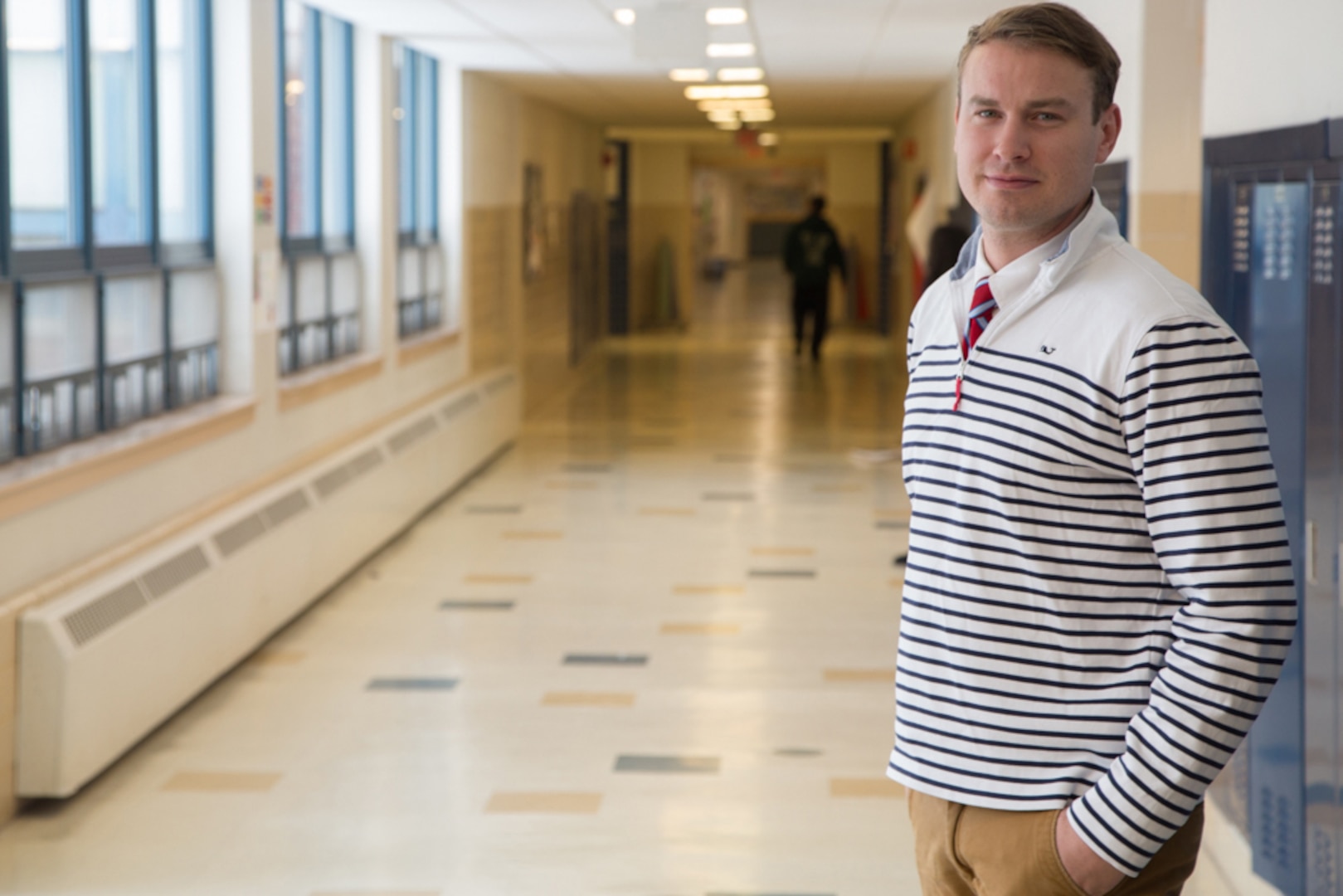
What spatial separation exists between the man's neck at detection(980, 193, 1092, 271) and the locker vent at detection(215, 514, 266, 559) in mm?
4175

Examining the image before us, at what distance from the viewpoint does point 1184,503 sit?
1.38 m

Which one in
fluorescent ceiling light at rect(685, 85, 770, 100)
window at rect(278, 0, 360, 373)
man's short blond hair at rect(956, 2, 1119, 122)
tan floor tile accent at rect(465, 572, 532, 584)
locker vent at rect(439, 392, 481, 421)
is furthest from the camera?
fluorescent ceiling light at rect(685, 85, 770, 100)

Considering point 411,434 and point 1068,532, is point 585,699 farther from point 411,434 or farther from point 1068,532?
point 1068,532

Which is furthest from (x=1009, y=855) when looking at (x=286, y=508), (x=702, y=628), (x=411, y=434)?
(x=411, y=434)

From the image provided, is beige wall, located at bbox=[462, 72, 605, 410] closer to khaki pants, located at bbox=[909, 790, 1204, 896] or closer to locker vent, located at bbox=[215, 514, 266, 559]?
locker vent, located at bbox=[215, 514, 266, 559]

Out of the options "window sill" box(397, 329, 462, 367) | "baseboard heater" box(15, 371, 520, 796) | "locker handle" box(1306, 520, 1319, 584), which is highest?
"window sill" box(397, 329, 462, 367)

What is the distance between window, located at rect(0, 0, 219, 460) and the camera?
185 inches

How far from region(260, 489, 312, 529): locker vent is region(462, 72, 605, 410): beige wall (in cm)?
467

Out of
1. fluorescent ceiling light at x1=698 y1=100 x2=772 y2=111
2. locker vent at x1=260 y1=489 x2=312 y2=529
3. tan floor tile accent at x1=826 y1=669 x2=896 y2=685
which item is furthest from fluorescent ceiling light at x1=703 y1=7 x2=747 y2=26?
fluorescent ceiling light at x1=698 y1=100 x2=772 y2=111

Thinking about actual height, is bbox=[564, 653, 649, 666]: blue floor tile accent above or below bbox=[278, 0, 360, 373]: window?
below

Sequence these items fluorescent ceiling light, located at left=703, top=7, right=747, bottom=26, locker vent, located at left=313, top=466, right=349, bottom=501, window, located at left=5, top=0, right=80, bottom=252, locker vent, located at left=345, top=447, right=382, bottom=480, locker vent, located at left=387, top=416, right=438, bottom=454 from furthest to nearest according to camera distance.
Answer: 1. locker vent, located at left=387, top=416, right=438, bottom=454
2. fluorescent ceiling light, located at left=703, top=7, right=747, bottom=26
3. locker vent, located at left=345, top=447, right=382, bottom=480
4. locker vent, located at left=313, top=466, right=349, bottom=501
5. window, located at left=5, top=0, right=80, bottom=252

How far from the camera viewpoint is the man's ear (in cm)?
155

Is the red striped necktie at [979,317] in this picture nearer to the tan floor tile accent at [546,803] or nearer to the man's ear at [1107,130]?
the man's ear at [1107,130]

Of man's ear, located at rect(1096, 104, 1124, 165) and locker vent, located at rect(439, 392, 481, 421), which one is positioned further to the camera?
locker vent, located at rect(439, 392, 481, 421)
